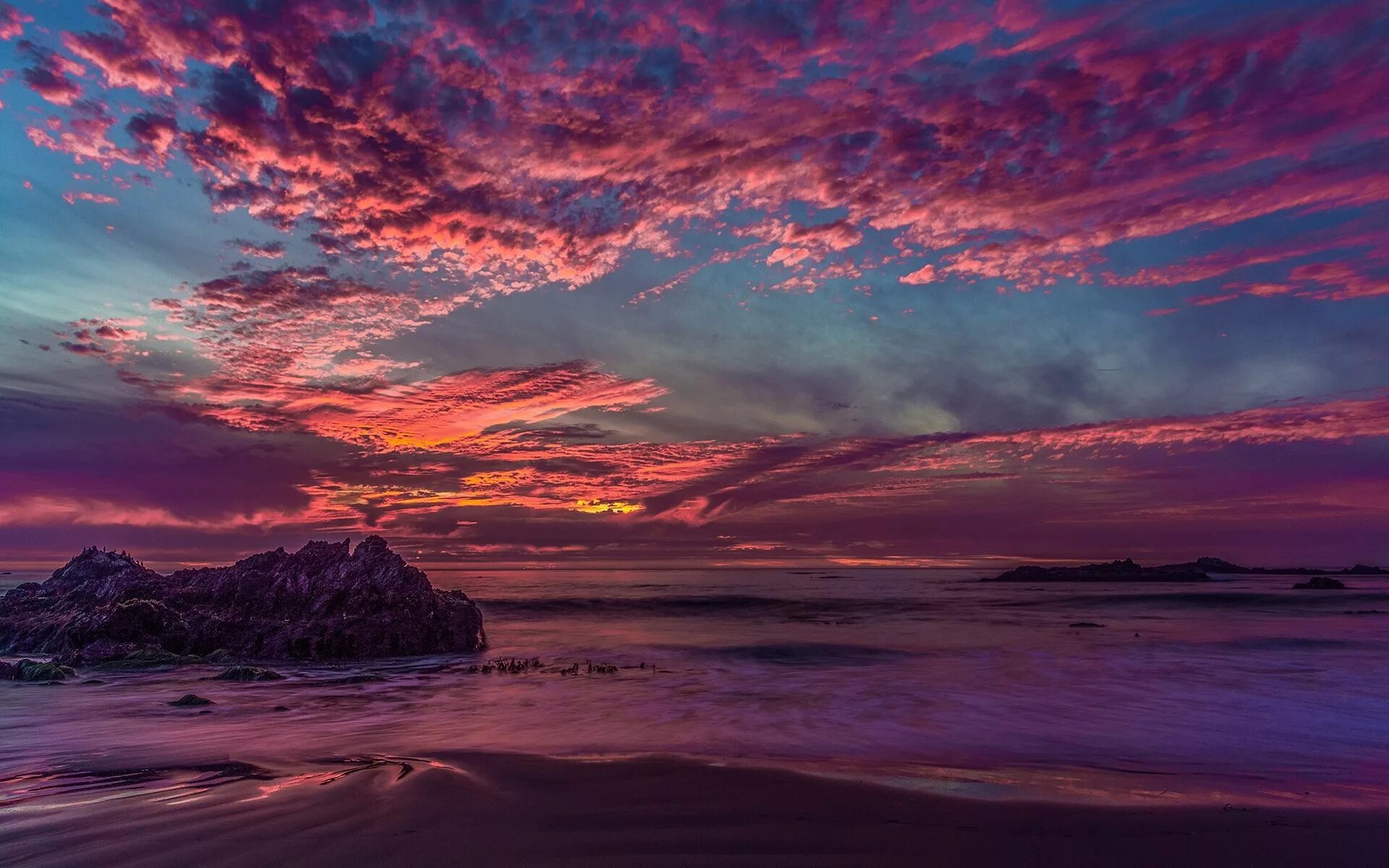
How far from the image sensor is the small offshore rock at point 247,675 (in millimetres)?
12938

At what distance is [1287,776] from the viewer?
7.23 meters

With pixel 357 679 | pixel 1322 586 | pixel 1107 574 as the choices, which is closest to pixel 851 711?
pixel 357 679

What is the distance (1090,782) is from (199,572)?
21598mm

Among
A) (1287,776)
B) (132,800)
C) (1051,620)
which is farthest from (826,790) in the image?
(1051,620)

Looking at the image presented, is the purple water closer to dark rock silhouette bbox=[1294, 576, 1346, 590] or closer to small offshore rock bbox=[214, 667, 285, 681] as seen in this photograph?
small offshore rock bbox=[214, 667, 285, 681]

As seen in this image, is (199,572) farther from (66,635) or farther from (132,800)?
(132,800)

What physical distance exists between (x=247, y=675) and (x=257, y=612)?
4729 millimetres

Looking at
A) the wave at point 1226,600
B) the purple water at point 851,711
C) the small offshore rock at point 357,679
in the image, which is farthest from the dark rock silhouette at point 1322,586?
the small offshore rock at point 357,679

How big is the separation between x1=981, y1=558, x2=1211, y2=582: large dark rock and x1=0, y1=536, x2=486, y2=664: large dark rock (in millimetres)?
69082

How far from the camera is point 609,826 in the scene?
16.8 ft

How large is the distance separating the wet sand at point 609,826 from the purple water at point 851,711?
38.3 inches

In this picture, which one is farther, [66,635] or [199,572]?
[199,572]

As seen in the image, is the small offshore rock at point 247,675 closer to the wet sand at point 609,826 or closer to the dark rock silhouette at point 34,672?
the dark rock silhouette at point 34,672

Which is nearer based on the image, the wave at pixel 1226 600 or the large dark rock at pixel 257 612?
the large dark rock at pixel 257 612
